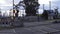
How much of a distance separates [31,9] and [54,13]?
6895mm

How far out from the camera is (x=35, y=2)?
186 feet

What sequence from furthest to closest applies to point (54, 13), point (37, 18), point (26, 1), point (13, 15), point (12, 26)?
1. point (26, 1)
2. point (54, 13)
3. point (37, 18)
4. point (13, 15)
5. point (12, 26)

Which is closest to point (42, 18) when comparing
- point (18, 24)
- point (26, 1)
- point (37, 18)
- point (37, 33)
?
point (37, 18)

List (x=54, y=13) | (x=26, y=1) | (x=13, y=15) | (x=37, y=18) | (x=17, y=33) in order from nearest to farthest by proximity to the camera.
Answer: (x=17, y=33)
(x=13, y=15)
(x=37, y=18)
(x=54, y=13)
(x=26, y=1)

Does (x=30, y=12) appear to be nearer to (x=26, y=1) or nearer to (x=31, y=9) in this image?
(x=31, y=9)

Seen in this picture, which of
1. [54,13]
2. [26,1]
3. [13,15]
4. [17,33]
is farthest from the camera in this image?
[26,1]

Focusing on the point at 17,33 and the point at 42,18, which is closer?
the point at 17,33

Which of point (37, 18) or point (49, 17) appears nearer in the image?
point (37, 18)

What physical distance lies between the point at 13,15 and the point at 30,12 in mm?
24548

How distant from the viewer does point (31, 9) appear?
5419cm

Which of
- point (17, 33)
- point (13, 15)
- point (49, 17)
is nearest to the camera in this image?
point (17, 33)

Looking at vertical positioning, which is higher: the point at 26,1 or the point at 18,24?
the point at 26,1

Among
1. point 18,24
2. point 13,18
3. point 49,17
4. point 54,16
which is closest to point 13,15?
point 13,18

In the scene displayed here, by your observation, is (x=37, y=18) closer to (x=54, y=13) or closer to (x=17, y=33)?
(x=54, y=13)
